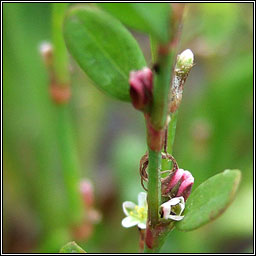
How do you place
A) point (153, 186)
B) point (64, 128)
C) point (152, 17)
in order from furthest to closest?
point (64, 128), point (153, 186), point (152, 17)

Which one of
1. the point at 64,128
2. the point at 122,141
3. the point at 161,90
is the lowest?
the point at 122,141

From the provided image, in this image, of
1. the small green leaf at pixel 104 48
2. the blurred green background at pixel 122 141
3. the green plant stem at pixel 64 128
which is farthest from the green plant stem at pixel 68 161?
the small green leaf at pixel 104 48

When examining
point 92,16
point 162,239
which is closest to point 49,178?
point 162,239

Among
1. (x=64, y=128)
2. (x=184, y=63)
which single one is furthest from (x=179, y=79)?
(x=64, y=128)

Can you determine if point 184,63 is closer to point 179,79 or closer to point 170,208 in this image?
point 179,79

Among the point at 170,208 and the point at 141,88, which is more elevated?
the point at 141,88

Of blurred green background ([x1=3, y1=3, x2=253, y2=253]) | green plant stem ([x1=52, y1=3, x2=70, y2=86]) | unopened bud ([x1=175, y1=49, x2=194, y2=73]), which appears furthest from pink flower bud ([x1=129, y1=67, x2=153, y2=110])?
blurred green background ([x1=3, y1=3, x2=253, y2=253])

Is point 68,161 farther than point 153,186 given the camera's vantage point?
Yes
